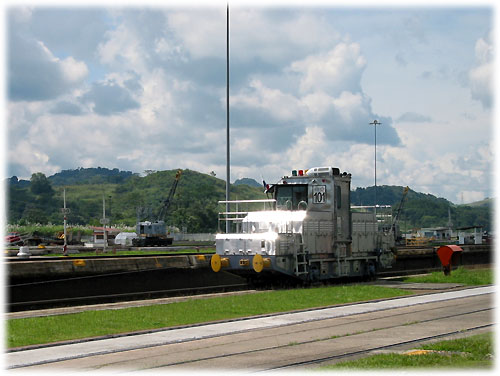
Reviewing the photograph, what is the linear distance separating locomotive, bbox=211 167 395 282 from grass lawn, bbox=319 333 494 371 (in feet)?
39.4

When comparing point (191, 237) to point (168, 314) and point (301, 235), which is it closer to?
point (301, 235)

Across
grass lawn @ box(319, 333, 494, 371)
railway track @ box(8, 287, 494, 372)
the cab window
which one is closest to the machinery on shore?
the cab window

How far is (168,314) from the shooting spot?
60.2 feet

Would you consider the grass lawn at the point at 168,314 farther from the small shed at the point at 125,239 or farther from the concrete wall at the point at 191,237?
the concrete wall at the point at 191,237

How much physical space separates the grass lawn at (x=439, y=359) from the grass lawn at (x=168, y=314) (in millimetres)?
6132

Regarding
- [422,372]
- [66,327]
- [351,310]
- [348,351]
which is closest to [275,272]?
[351,310]

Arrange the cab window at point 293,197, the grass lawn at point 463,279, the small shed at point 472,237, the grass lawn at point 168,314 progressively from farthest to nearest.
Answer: the small shed at point 472,237, the grass lawn at point 463,279, the cab window at point 293,197, the grass lawn at point 168,314

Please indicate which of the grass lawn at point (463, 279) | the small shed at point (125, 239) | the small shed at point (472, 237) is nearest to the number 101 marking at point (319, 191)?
the grass lawn at point (463, 279)

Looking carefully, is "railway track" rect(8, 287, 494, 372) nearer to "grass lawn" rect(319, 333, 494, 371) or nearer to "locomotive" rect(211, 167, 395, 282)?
"grass lawn" rect(319, 333, 494, 371)

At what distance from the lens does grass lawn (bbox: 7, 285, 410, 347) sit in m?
15.3

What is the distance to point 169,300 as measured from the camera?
2338cm

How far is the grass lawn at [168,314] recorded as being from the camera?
601 inches

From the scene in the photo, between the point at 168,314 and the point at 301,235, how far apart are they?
8.74 metres

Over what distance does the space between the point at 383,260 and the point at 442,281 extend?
3.09m
